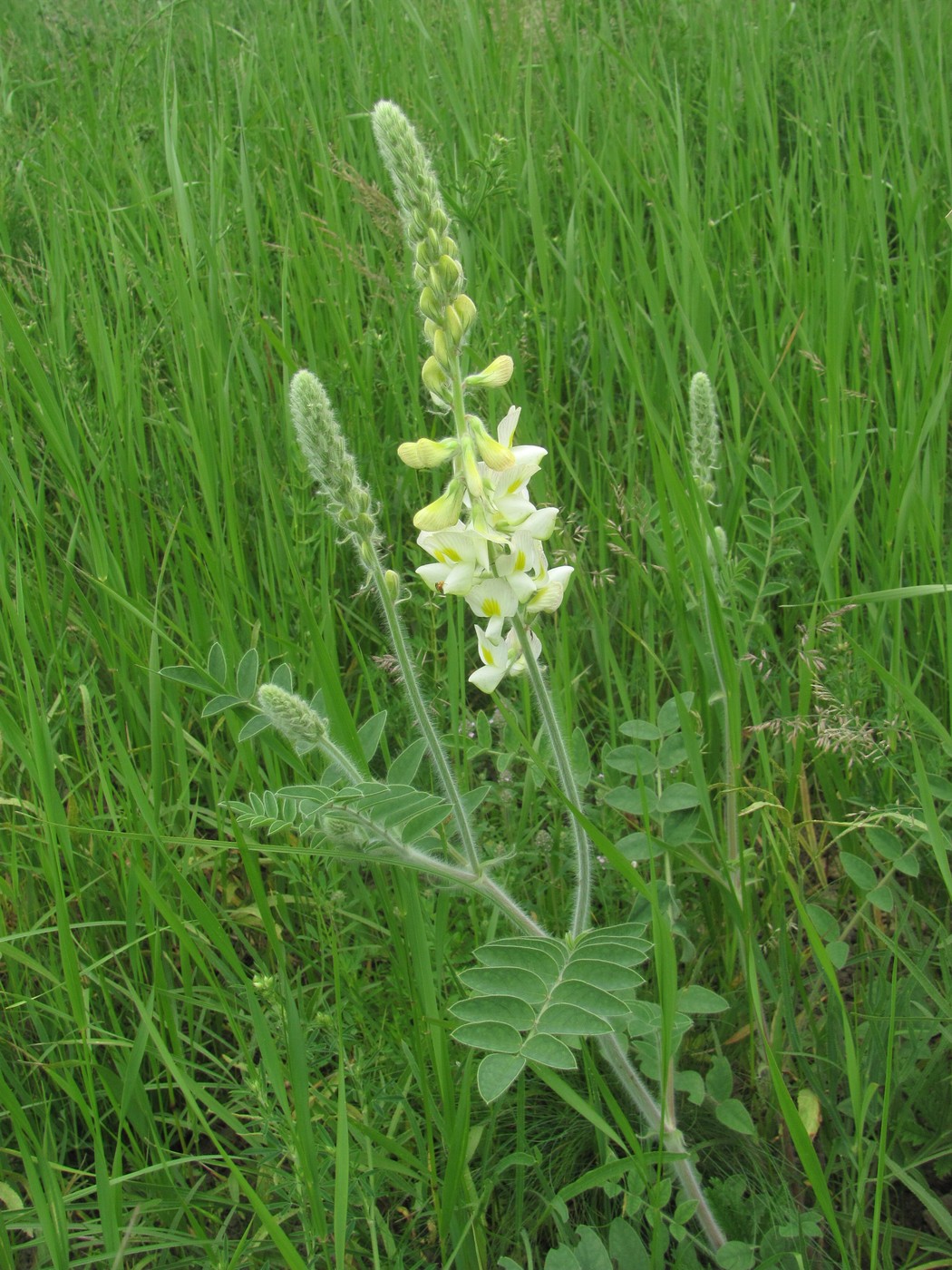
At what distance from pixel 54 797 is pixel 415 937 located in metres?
0.70

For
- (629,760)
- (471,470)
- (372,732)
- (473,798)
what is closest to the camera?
(471,470)

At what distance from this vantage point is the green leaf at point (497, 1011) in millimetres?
1200

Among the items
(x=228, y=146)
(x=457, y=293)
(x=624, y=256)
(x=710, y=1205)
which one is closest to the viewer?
(x=457, y=293)

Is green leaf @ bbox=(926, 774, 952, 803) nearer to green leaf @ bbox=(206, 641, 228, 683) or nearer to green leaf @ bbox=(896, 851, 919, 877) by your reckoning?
green leaf @ bbox=(896, 851, 919, 877)

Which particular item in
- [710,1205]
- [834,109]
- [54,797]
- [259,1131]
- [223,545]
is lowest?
[710,1205]

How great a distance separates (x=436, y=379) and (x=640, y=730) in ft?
2.52

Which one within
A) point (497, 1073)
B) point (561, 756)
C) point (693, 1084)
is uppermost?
point (561, 756)

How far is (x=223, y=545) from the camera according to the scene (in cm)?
221

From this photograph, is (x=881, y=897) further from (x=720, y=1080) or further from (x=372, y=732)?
(x=372, y=732)

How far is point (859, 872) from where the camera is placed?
5.32 feet

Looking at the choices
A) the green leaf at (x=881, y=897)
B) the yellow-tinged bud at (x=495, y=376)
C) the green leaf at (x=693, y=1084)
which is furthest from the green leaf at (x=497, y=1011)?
the yellow-tinged bud at (x=495, y=376)

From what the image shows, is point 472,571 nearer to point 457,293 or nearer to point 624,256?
point 457,293

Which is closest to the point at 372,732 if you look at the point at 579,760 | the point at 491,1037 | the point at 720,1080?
the point at 579,760

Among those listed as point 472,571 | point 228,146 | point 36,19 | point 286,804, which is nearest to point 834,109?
point 228,146
